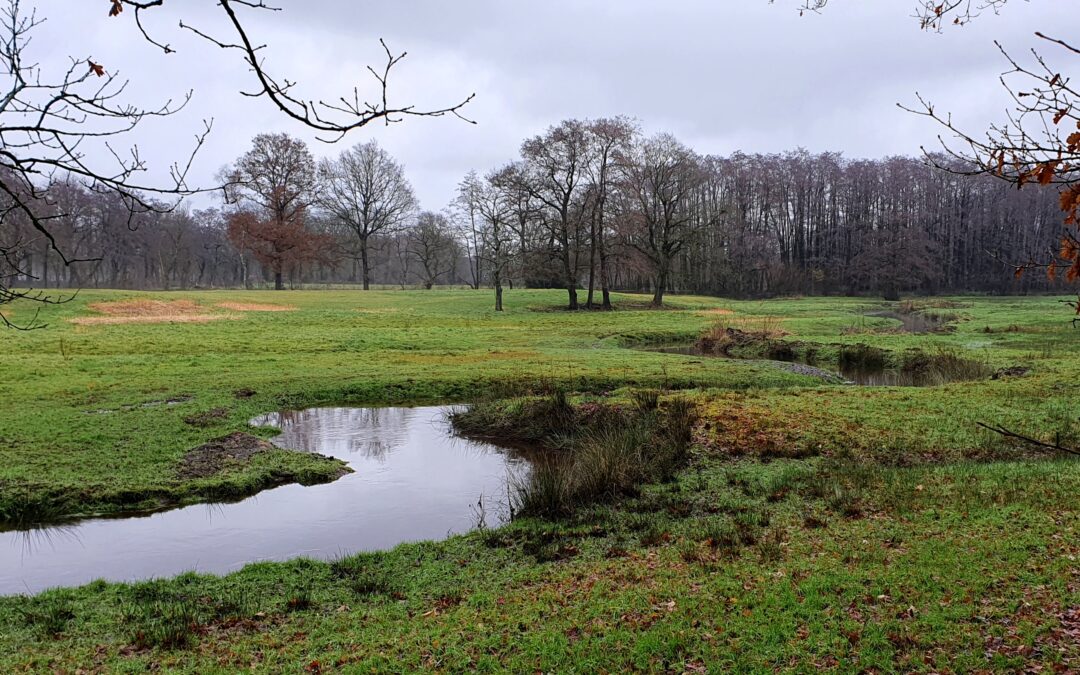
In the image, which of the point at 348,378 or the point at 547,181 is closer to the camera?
the point at 348,378

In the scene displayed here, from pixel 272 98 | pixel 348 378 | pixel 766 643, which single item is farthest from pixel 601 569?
pixel 348 378

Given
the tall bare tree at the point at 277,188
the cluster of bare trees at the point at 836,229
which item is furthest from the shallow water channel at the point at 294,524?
the tall bare tree at the point at 277,188

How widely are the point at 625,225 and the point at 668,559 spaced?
38.4 metres

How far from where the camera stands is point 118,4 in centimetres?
327

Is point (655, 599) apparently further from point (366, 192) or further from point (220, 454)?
point (366, 192)

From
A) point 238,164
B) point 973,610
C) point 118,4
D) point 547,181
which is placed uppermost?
point 238,164

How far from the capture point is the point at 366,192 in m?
64.9

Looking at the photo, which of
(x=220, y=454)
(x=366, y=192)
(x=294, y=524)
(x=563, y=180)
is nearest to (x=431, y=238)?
(x=366, y=192)

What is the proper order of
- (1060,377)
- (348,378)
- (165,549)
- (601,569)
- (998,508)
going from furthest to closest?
(348,378)
(1060,377)
(165,549)
(998,508)
(601,569)

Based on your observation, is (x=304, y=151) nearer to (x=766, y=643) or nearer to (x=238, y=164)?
(x=238, y=164)

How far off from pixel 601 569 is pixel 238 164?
58804mm

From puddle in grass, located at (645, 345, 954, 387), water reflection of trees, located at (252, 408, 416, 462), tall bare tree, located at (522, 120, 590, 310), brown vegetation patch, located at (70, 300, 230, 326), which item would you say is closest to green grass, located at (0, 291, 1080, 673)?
water reflection of trees, located at (252, 408, 416, 462)

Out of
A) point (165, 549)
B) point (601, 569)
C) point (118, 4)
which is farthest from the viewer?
point (165, 549)

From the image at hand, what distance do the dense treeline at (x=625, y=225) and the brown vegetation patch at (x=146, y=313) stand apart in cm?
1485
